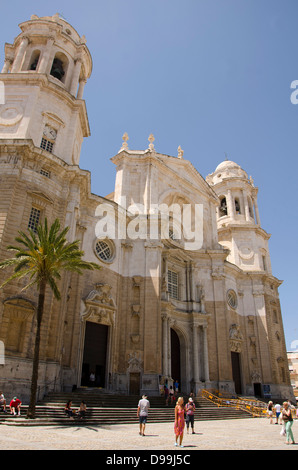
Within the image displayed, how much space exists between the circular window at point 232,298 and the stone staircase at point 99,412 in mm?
15417

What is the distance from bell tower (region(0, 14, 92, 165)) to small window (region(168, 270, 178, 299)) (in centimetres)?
1394

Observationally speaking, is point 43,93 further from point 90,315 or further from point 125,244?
point 90,315

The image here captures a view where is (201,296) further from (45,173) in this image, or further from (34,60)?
(34,60)

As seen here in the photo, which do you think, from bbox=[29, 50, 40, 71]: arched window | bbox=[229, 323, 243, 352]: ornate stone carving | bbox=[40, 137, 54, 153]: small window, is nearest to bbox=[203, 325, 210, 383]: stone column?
bbox=[229, 323, 243, 352]: ornate stone carving

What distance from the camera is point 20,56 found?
1129 inches

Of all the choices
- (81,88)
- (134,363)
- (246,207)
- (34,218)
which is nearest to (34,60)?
(81,88)

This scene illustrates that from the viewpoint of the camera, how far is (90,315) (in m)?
25.1

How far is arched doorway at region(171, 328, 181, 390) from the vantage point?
103 feet

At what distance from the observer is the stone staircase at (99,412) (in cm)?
1466

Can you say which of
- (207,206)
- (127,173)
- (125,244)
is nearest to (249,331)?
(207,206)

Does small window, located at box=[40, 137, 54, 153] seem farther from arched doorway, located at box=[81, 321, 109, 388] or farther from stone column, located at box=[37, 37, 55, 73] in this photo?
arched doorway, located at box=[81, 321, 109, 388]

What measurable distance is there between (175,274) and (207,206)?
10.8 meters

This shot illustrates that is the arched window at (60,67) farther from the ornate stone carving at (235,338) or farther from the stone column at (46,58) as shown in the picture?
the ornate stone carving at (235,338)
